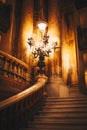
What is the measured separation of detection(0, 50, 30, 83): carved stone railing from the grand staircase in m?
1.37

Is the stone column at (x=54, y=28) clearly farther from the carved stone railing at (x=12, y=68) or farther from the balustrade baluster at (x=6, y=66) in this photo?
the balustrade baluster at (x=6, y=66)

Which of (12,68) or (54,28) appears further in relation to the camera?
(54,28)

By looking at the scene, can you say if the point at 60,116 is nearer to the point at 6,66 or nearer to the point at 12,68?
the point at 6,66

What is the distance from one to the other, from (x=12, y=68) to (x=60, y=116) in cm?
256

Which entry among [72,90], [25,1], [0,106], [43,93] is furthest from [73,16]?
[0,106]

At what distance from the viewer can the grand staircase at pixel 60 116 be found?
5020mm

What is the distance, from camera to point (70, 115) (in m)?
5.52

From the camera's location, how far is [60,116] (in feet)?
18.2

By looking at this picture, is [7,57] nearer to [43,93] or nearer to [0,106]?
[43,93]

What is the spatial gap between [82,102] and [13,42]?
5272 millimetres

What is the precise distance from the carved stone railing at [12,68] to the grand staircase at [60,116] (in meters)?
1.37

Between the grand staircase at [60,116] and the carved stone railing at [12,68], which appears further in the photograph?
the carved stone railing at [12,68]

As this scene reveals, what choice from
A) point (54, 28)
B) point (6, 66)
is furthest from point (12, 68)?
point (54, 28)

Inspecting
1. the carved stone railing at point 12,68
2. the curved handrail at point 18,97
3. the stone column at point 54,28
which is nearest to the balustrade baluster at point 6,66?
the carved stone railing at point 12,68
